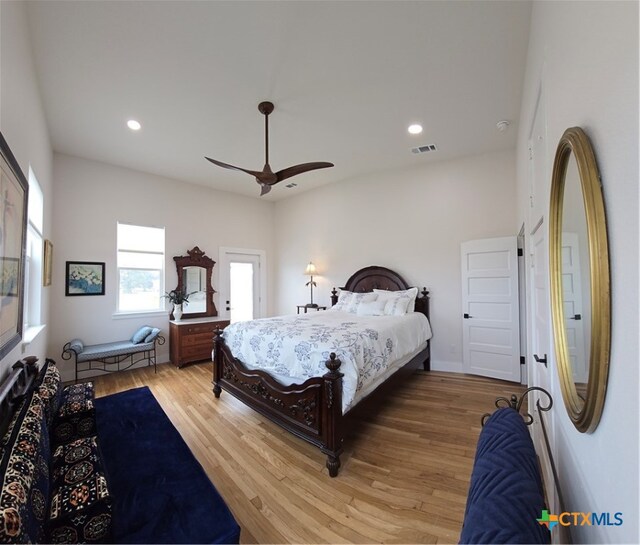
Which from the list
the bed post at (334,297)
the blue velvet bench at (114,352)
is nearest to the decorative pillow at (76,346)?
the blue velvet bench at (114,352)

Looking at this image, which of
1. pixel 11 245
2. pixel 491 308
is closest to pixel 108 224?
pixel 11 245

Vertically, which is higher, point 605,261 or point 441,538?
point 605,261

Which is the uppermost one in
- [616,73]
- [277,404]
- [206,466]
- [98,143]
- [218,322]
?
[98,143]

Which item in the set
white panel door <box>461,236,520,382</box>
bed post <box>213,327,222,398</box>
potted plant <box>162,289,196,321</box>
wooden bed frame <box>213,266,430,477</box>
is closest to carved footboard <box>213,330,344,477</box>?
wooden bed frame <box>213,266,430,477</box>

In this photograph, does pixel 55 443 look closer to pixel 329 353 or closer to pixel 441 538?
pixel 329 353

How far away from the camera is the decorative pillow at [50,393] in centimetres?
188

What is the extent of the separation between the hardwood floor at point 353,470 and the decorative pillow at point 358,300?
1.51m

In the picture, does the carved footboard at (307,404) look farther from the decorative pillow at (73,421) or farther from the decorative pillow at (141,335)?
the decorative pillow at (141,335)

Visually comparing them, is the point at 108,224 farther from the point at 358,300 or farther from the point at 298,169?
the point at 358,300

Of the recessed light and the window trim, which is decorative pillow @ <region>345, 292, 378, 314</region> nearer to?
the window trim

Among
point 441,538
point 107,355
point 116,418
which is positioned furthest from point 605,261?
point 107,355

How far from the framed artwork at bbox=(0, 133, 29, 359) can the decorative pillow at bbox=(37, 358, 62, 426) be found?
0.35 m

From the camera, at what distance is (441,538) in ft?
5.30

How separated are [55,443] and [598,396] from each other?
9.36 ft
